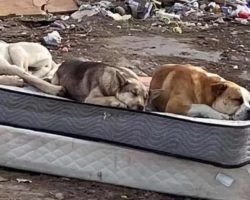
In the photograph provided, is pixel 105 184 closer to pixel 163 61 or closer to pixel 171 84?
pixel 171 84

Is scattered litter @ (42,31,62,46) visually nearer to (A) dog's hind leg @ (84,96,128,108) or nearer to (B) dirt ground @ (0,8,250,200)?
(B) dirt ground @ (0,8,250,200)

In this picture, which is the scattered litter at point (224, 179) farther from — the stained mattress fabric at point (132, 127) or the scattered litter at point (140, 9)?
the scattered litter at point (140, 9)

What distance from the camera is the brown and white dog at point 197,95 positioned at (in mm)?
4852

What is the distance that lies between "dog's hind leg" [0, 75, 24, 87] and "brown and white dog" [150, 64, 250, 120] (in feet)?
2.88

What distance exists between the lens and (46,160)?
15.2ft

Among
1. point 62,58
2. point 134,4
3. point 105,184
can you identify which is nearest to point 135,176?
point 105,184

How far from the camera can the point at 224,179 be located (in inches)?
174

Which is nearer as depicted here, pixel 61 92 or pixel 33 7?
pixel 61 92

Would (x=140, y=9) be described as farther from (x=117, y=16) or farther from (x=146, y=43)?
(x=146, y=43)

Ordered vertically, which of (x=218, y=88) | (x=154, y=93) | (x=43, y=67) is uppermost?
(x=218, y=88)

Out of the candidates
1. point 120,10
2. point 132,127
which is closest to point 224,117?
point 132,127

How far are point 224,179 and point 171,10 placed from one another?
5.95m

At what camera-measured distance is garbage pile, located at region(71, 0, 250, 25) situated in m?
9.71

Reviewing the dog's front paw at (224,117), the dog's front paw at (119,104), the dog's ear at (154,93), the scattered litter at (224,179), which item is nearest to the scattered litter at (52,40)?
the dog's ear at (154,93)
